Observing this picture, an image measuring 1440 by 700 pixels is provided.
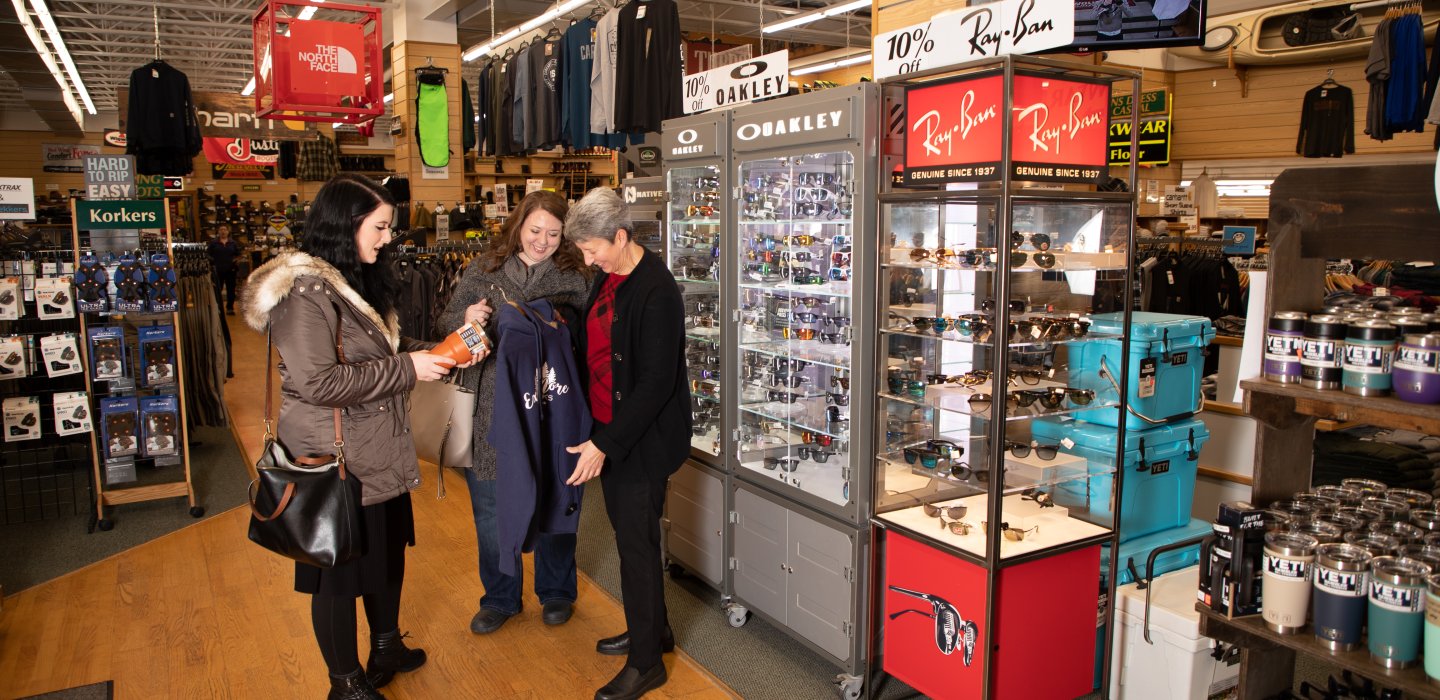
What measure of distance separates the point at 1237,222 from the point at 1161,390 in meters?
8.59

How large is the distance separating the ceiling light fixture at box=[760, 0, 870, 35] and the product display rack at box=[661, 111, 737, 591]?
6230 millimetres

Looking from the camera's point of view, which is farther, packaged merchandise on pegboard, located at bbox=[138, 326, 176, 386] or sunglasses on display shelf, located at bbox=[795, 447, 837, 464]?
packaged merchandise on pegboard, located at bbox=[138, 326, 176, 386]

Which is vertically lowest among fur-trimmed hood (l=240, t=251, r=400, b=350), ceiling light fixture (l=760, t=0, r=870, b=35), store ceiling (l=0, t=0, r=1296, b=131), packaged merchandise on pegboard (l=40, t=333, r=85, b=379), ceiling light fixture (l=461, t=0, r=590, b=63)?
packaged merchandise on pegboard (l=40, t=333, r=85, b=379)

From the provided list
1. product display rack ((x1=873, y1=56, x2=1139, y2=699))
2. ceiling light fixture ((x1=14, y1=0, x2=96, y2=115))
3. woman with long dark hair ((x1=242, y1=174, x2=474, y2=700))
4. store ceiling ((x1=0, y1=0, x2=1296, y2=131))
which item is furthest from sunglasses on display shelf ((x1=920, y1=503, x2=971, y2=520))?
ceiling light fixture ((x1=14, y1=0, x2=96, y2=115))

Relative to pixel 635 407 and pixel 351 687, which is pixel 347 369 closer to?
pixel 635 407

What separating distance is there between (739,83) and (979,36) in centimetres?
130

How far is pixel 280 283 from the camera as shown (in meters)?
2.64

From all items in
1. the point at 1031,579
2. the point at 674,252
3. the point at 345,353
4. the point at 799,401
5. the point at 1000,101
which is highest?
the point at 1000,101

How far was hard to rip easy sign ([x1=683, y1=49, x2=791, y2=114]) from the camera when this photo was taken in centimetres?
372

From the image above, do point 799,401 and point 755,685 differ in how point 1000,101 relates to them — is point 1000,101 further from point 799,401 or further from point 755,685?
point 755,685

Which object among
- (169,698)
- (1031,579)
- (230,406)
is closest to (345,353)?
(169,698)

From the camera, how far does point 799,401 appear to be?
3.81m

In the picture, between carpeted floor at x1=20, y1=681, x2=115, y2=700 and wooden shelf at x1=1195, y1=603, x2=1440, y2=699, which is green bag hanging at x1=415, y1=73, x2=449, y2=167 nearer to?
carpeted floor at x1=20, y1=681, x2=115, y2=700

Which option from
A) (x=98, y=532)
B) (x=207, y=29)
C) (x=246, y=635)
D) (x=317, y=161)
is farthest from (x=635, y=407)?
(x=207, y=29)
